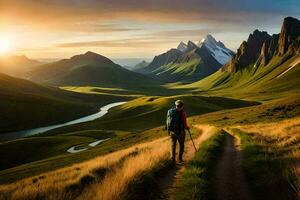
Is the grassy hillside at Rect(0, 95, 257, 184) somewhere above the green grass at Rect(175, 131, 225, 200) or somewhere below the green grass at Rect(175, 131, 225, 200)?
below

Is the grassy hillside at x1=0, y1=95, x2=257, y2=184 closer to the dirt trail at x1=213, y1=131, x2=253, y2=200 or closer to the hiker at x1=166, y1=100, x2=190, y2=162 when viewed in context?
the hiker at x1=166, y1=100, x2=190, y2=162

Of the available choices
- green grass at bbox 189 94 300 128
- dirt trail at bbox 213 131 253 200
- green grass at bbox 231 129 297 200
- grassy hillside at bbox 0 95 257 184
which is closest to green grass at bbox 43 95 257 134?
grassy hillside at bbox 0 95 257 184

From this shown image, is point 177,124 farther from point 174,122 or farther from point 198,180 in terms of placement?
point 198,180

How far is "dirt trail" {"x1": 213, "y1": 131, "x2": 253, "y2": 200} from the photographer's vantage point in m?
13.4

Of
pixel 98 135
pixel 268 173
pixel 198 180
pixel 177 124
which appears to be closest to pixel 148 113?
pixel 98 135

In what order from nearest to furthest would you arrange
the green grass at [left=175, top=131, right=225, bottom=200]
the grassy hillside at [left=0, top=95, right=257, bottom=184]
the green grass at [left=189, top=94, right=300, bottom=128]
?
1. the green grass at [left=175, top=131, right=225, bottom=200]
2. the grassy hillside at [left=0, top=95, right=257, bottom=184]
3. the green grass at [left=189, top=94, right=300, bottom=128]

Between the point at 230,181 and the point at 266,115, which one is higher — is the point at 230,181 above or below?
above

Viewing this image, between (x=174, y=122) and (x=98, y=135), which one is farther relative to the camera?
(x=98, y=135)

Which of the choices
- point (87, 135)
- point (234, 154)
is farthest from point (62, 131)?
point (234, 154)

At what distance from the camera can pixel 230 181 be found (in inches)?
608

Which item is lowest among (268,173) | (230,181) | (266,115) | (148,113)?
(148,113)

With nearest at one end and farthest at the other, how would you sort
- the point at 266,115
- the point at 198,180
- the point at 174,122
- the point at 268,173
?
the point at 198,180 → the point at 268,173 → the point at 174,122 → the point at 266,115

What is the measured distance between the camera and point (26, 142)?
100562 mm

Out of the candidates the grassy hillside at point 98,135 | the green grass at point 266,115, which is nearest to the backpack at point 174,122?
the grassy hillside at point 98,135
